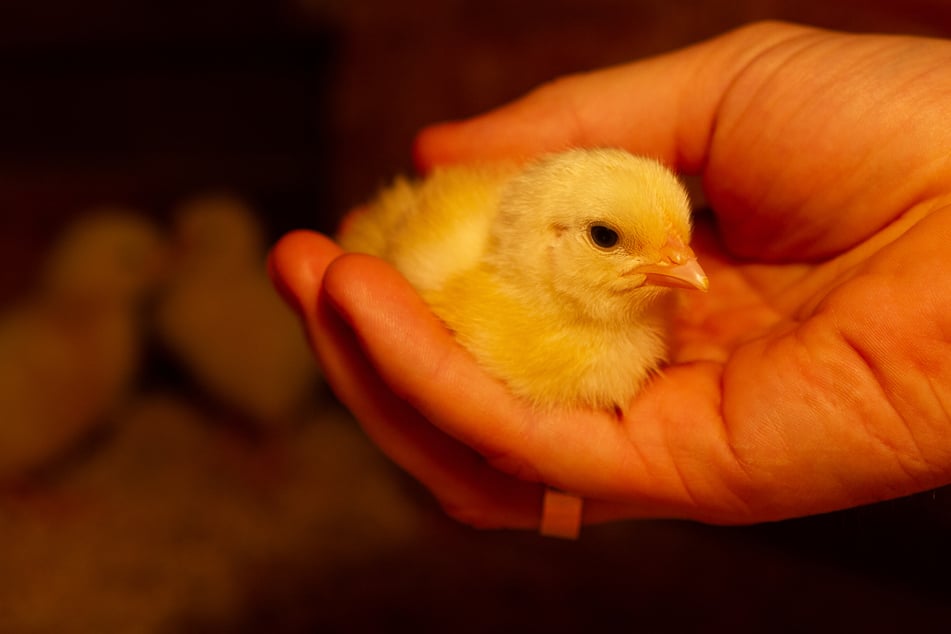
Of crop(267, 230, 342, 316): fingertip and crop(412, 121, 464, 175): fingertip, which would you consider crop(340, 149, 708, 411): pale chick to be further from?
crop(412, 121, 464, 175): fingertip

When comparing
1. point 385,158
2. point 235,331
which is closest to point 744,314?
point 385,158

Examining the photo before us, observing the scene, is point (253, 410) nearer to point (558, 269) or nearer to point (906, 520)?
point (558, 269)

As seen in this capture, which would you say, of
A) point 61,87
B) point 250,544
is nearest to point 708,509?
point 250,544

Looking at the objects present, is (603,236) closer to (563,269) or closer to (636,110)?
(563,269)

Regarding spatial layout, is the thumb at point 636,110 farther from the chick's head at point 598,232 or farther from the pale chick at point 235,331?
the pale chick at point 235,331

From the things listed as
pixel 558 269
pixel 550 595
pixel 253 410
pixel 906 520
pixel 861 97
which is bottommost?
pixel 550 595

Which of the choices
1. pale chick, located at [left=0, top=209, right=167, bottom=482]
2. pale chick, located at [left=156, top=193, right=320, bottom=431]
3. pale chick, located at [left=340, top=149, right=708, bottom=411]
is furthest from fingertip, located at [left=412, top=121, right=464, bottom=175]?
pale chick, located at [left=0, top=209, right=167, bottom=482]

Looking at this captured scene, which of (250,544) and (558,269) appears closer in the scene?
(558,269)
